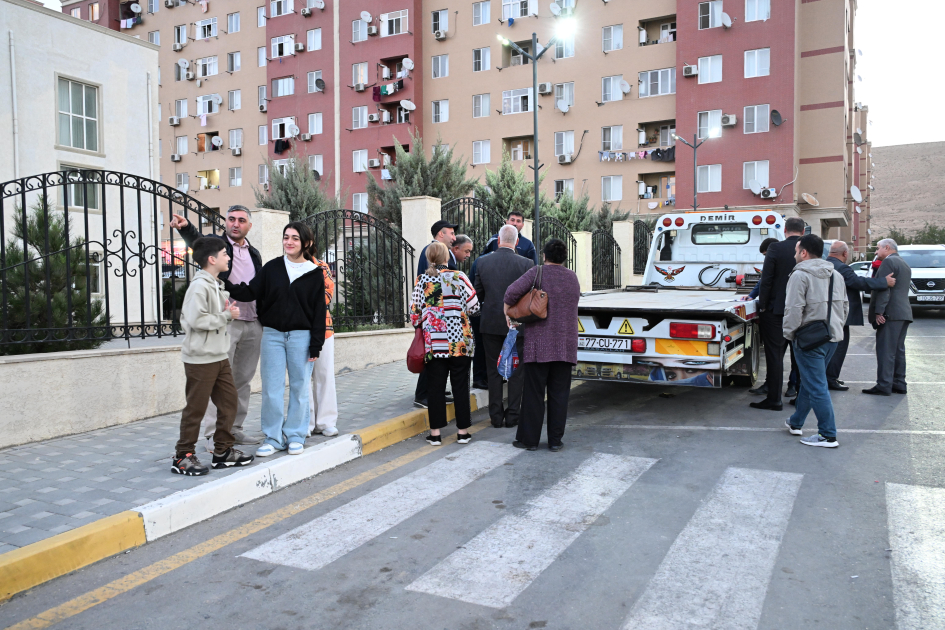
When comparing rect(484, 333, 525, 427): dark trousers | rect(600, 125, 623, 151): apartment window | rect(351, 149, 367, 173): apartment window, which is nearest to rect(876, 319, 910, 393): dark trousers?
rect(484, 333, 525, 427): dark trousers

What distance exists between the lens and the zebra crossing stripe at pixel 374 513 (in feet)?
13.6

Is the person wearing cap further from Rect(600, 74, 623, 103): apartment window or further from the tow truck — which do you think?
Rect(600, 74, 623, 103): apartment window

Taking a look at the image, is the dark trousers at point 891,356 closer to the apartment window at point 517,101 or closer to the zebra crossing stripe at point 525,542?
the zebra crossing stripe at point 525,542

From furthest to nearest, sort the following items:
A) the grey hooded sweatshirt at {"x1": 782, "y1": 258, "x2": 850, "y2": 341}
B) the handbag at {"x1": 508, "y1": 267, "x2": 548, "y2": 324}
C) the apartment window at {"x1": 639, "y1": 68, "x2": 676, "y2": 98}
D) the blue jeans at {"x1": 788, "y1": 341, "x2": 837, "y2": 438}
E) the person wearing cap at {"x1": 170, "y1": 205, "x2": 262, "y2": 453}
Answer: the apartment window at {"x1": 639, "y1": 68, "x2": 676, "y2": 98}, the grey hooded sweatshirt at {"x1": 782, "y1": 258, "x2": 850, "y2": 341}, the blue jeans at {"x1": 788, "y1": 341, "x2": 837, "y2": 438}, the handbag at {"x1": 508, "y1": 267, "x2": 548, "y2": 324}, the person wearing cap at {"x1": 170, "y1": 205, "x2": 262, "y2": 453}

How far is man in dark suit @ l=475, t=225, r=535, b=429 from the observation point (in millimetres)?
7473

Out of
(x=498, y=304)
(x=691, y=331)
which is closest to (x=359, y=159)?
(x=498, y=304)

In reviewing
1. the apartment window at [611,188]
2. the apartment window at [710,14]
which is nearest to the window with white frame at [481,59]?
the apartment window at [611,188]

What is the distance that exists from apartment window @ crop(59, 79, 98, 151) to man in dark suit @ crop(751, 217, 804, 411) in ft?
55.3

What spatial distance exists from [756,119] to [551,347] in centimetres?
3403

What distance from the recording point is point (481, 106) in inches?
1658

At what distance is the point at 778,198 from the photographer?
117 ft

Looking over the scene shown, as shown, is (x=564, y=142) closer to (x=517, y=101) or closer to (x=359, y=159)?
(x=517, y=101)

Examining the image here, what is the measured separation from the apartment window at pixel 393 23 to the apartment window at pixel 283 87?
24.0 feet

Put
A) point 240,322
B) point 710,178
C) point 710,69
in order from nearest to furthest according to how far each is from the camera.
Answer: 1. point 240,322
2. point 710,69
3. point 710,178
